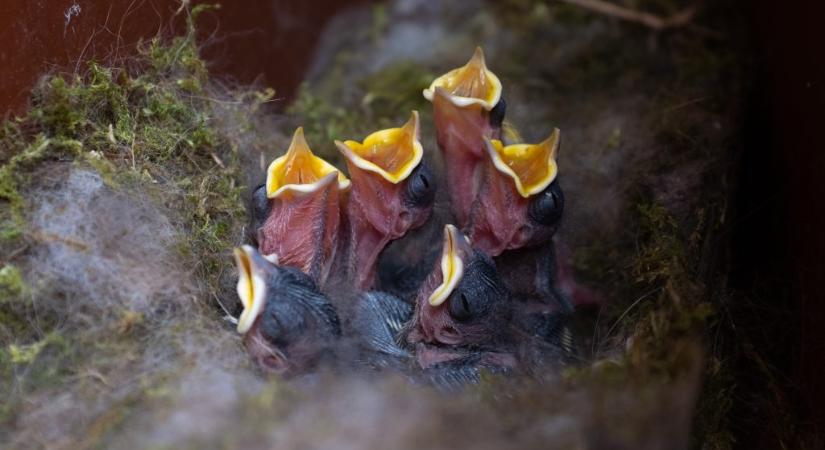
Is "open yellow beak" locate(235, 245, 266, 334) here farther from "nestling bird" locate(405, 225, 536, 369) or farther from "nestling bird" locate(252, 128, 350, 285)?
"nestling bird" locate(405, 225, 536, 369)

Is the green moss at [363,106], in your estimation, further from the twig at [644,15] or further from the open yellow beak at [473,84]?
the twig at [644,15]

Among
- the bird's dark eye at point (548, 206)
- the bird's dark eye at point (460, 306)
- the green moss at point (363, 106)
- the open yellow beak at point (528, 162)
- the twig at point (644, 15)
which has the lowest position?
the twig at point (644, 15)

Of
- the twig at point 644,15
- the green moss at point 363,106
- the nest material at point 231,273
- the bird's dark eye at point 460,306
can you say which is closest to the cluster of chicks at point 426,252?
the bird's dark eye at point 460,306

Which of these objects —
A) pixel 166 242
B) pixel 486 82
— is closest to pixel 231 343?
pixel 166 242

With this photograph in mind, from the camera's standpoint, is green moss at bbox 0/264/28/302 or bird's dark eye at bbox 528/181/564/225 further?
bird's dark eye at bbox 528/181/564/225

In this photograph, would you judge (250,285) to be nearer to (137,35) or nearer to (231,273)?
(231,273)

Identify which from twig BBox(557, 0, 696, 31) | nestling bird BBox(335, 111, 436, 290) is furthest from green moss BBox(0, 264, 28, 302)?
twig BBox(557, 0, 696, 31)

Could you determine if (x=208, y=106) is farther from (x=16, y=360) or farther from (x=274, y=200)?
(x=16, y=360)
